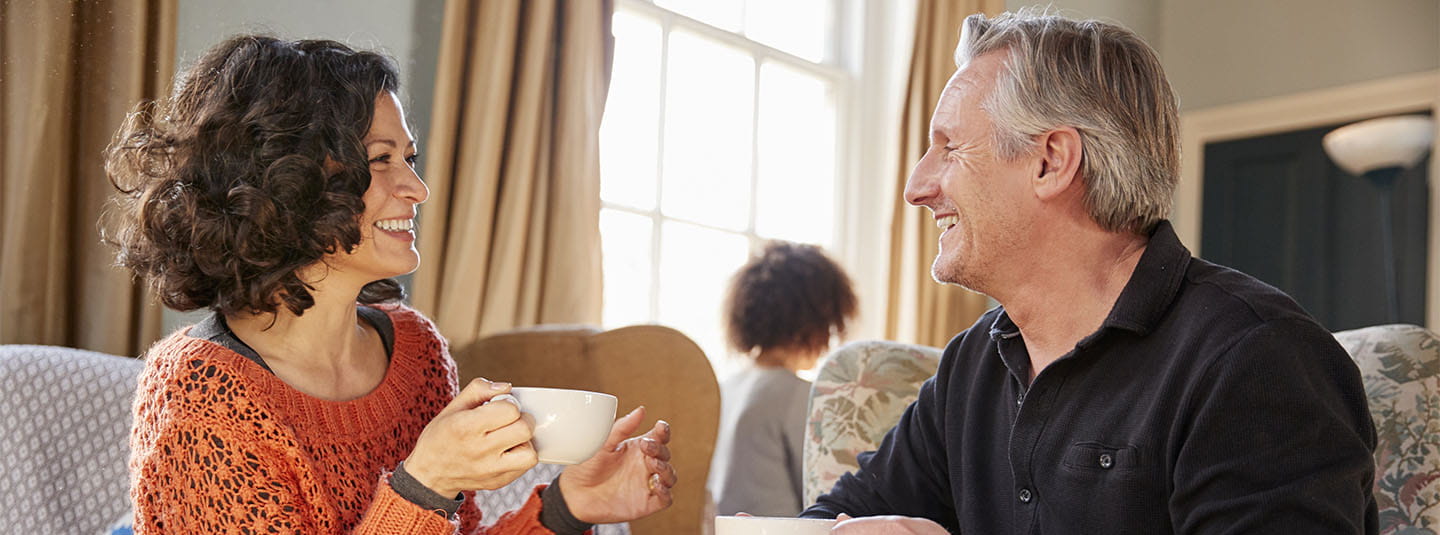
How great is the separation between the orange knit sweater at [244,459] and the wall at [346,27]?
0.69m

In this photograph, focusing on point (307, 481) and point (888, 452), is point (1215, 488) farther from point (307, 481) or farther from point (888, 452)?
point (307, 481)

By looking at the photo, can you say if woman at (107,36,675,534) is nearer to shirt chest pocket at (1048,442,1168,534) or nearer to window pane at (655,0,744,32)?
shirt chest pocket at (1048,442,1168,534)

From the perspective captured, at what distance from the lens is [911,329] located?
3.54 m

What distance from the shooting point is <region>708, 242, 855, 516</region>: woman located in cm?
252

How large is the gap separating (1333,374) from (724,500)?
5.53ft

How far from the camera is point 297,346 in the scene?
1286 millimetres

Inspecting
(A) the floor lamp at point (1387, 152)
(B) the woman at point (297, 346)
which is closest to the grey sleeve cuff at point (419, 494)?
(B) the woman at point (297, 346)

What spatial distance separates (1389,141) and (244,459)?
4279 millimetres

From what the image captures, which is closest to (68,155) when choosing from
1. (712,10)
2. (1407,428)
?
(1407,428)

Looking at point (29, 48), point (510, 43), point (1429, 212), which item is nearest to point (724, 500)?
point (510, 43)

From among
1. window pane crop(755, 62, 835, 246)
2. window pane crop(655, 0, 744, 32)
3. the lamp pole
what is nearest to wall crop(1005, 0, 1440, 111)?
the lamp pole

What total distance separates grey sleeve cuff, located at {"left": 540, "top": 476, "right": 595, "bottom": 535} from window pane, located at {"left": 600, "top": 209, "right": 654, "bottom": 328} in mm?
1638

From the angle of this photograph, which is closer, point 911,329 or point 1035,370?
point 1035,370

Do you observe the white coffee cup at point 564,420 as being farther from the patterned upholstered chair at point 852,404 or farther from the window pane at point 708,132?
the window pane at point 708,132
